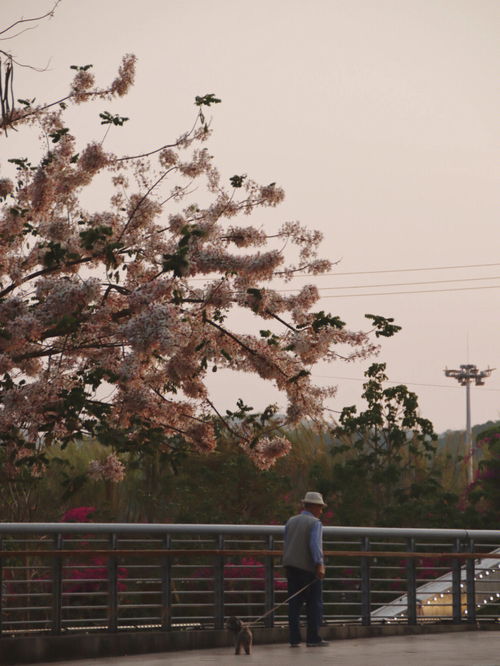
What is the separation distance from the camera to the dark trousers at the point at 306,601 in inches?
576

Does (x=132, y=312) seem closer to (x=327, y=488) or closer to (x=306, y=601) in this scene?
(x=306, y=601)

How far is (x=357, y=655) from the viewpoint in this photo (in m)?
13.7

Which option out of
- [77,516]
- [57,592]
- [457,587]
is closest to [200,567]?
[57,592]

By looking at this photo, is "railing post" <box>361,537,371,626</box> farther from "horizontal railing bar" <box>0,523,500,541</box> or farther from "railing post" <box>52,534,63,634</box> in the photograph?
"railing post" <box>52,534,63,634</box>

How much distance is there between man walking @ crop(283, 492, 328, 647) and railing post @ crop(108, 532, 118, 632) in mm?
1863

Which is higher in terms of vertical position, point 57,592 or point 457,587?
point 457,587

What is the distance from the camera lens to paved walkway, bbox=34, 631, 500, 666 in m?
12.7

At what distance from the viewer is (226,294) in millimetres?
15297

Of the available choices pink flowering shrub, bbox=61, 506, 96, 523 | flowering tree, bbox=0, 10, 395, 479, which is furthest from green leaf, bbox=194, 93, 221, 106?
pink flowering shrub, bbox=61, 506, 96, 523

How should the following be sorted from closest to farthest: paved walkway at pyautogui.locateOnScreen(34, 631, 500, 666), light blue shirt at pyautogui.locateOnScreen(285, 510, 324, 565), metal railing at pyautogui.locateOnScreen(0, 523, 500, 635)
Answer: paved walkway at pyautogui.locateOnScreen(34, 631, 500, 666)
metal railing at pyautogui.locateOnScreen(0, 523, 500, 635)
light blue shirt at pyautogui.locateOnScreen(285, 510, 324, 565)

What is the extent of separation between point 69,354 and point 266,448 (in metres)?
2.86

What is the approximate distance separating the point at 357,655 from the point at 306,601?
1243 mm

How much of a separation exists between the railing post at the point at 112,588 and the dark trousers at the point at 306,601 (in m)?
1.89

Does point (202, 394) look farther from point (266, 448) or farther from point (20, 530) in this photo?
point (20, 530)
